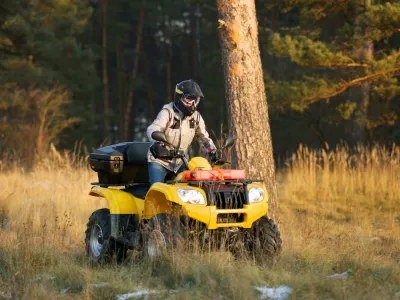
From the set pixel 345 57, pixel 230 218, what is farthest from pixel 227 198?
pixel 345 57

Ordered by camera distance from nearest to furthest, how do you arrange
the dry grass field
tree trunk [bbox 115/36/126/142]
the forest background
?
the dry grass field < the forest background < tree trunk [bbox 115/36/126/142]

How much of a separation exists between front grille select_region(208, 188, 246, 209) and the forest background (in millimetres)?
3941

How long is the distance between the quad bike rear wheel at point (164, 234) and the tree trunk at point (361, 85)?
12717 millimetres

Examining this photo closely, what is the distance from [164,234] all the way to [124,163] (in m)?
1.45

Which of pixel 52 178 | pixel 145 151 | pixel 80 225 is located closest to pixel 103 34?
pixel 52 178

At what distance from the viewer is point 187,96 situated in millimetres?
8117

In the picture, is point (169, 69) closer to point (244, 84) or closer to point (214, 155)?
point (244, 84)

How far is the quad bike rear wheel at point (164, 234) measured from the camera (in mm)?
7461

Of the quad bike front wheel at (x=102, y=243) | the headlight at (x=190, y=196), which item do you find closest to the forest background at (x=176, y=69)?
the quad bike front wheel at (x=102, y=243)

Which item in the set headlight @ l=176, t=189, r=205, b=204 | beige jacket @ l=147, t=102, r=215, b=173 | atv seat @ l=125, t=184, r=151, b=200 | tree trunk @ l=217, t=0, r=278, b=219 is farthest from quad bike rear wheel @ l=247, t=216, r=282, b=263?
tree trunk @ l=217, t=0, r=278, b=219

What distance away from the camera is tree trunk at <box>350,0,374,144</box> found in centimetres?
1989

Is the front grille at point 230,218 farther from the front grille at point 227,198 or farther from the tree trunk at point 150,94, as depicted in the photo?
the tree trunk at point 150,94

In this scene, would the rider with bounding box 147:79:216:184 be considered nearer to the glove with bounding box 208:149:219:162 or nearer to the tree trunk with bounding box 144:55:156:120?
the glove with bounding box 208:149:219:162

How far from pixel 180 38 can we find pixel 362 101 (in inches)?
1237
